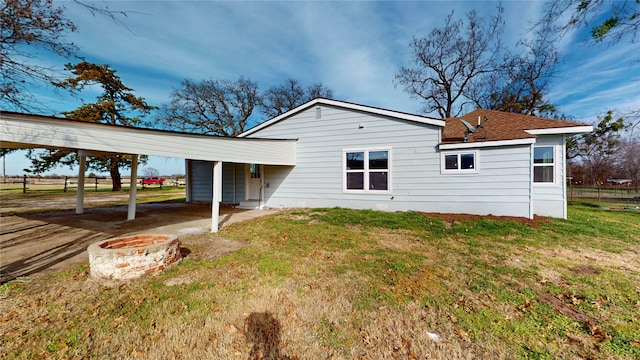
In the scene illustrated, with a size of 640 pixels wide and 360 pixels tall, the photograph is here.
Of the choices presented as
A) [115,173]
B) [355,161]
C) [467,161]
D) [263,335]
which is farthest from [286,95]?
[263,335]

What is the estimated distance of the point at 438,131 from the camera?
818 centimetres

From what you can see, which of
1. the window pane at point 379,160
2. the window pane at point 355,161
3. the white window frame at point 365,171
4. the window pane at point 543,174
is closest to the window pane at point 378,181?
the white window frame at point 365,171

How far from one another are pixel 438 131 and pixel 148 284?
856 cm

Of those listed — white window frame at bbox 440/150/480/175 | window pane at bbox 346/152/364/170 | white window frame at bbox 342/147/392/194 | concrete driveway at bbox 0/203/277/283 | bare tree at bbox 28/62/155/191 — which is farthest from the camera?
bare tree at bbox 28/62/155/191

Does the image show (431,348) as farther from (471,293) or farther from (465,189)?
(465,189)

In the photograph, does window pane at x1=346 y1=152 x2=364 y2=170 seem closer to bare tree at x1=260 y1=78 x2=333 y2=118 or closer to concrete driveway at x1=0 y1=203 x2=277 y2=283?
concrete driveway at x1=0 y1=203 x2=277 y2=283

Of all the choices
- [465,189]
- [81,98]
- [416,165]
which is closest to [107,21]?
[81,98]

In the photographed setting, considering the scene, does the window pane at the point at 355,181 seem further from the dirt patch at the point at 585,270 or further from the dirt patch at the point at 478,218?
the dirt patch at the point at 585,270

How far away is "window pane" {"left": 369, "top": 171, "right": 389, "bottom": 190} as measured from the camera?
29.6 feet

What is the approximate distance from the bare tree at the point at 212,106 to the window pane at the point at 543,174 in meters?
25.6

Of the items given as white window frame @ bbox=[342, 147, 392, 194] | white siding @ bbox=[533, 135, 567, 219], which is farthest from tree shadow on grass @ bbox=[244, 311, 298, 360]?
white siding @ bbox=[533, 135, 567, 219]

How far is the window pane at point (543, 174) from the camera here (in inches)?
342

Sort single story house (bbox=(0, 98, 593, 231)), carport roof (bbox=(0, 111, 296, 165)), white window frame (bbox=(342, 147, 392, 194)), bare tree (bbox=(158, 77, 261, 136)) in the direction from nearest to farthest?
1. carport roof (bbox=(0, 111, 296, 165))
2. single story house (bbox=(0, 98, 593, 231))
3. white window frame (bbox=(342, 147, 392, 194))
4. bare tree (bbox=(158, 77, 261, 136))

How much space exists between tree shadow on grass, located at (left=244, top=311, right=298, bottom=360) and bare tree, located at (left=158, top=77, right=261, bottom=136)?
26.3 metres
